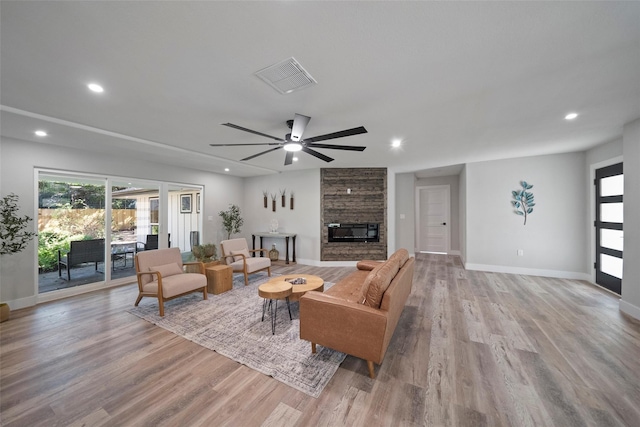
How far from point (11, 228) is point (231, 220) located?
12.7 ft

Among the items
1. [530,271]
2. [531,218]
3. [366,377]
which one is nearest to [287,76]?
[366,377]

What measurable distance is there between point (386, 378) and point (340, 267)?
3.99 m

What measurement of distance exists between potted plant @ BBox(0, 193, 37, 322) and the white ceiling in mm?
1023

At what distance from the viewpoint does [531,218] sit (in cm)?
490

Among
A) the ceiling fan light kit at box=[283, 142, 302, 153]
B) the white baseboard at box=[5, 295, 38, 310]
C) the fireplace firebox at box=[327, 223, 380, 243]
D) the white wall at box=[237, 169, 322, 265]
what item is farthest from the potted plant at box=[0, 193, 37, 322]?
the fireplace firebox at box=[327, 223, 380, 243]

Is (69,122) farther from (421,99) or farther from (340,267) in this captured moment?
(340,267)

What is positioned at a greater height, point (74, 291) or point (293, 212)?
point (293, 212)

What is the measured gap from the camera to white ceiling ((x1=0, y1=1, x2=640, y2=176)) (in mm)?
1409

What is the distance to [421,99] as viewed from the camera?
7.94ft

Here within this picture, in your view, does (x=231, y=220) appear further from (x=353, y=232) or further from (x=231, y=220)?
(x=353, y=232)

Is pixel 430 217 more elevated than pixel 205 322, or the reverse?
pixel 430 217

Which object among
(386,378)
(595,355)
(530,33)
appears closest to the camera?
(530,33)

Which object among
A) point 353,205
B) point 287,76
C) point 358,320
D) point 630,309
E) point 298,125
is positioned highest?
point 287,76

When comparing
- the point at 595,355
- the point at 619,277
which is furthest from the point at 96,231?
the point at 619,277
